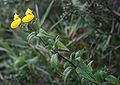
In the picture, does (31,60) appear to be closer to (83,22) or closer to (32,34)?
(83,22)

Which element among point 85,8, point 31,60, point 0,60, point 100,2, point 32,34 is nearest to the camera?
point 32,34

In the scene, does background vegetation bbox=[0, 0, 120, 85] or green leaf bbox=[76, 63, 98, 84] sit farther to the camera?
background vegetation bbox=[0, 0, 120, 85]

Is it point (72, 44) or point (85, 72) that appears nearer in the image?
point (85, 72)

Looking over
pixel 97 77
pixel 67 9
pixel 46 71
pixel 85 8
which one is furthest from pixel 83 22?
pixel 97 77

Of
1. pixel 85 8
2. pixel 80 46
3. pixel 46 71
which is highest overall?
pixel 85 8

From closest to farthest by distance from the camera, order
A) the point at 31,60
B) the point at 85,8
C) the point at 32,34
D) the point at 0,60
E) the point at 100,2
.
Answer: the point at 32,34
the point at 100,2
the point at 85,8
the point at 31,60
the point at 0,60

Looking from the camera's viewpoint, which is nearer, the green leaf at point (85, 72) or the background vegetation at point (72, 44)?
the green leaf at point (85, 72)

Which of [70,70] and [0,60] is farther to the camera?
[0,60]

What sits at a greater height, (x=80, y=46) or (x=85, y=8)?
(x=85, y=8)

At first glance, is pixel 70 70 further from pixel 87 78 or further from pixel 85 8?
pixel 85 8
